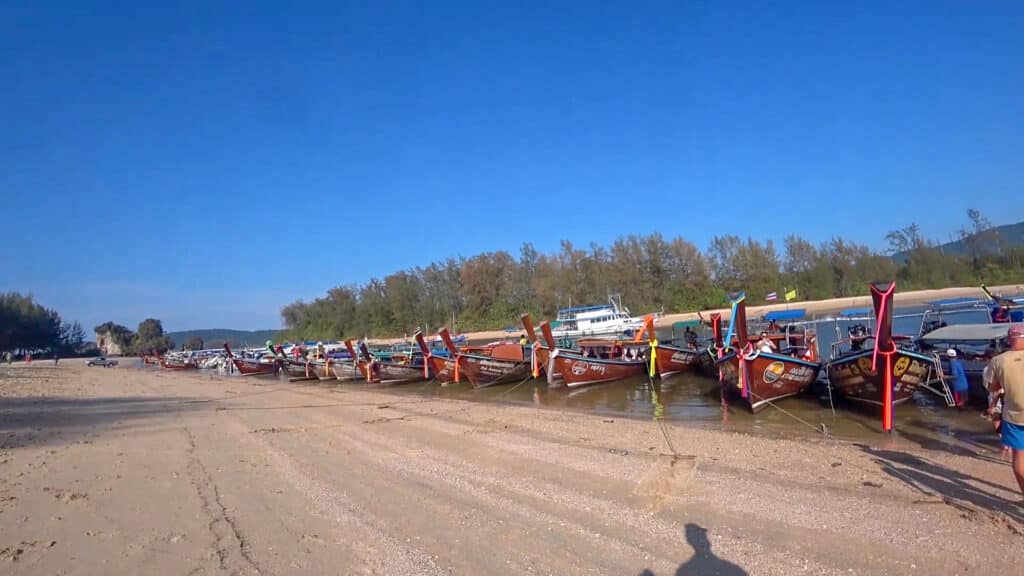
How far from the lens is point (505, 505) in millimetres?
6801

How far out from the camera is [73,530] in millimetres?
6062

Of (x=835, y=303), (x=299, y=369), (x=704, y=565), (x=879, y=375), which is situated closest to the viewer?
(x=704, y=565)

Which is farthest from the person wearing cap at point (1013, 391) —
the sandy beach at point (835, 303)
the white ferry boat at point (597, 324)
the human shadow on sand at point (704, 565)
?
the sandy beach at point (835, 303)

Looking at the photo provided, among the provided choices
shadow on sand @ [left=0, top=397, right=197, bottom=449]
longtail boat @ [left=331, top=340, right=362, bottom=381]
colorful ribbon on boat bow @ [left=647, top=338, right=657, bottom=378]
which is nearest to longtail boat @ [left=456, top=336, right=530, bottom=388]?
colorful ribbon on boat bow @ [left=647, top=338, right=657, bottom=378]

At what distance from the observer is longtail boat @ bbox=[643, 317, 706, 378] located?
23047mm

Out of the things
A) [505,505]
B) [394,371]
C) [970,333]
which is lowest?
[505,505]

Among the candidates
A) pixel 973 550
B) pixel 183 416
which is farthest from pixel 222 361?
pixel 973 550

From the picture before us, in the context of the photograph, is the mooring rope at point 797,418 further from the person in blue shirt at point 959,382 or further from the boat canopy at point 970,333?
the boat canopy at point 970,333

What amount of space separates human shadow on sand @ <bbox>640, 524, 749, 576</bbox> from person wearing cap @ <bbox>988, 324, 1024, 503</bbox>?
2.99 meters

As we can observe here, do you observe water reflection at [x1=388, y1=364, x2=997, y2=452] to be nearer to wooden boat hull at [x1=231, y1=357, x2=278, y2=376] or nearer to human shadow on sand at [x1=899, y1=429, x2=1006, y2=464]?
human shadow on sand at [x1=899, y1=429, x2=1006, y2=464]

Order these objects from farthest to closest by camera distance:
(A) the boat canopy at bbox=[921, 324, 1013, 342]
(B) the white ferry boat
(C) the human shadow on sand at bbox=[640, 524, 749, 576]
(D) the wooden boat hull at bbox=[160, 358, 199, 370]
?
(D) the wooden boat hull at bbox=[160, 358, 199, 370] → (B) the white ferry boat → (A) the boat canopy at bbox=[921, 324, 1013, 342] → (C) the human shadow on sand at bbox=[640, 524, 749, 576]

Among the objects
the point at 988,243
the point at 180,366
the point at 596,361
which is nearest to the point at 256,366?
the point at 180,366

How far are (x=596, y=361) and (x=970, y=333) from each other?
1146 centimetres

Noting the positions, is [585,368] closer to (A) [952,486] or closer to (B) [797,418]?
(B) [797,418]
